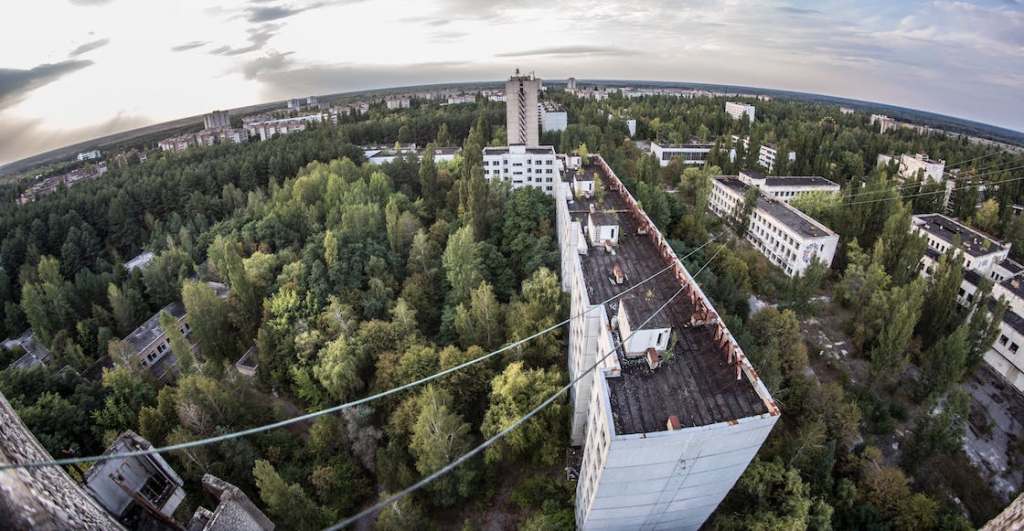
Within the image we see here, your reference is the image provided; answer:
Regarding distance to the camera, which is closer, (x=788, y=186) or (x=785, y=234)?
(x=785, y=234)

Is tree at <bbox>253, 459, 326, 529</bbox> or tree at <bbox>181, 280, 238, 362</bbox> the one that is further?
tree at <bbox>181, 280, 238, 362</bbox>

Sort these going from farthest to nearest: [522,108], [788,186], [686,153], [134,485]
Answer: [686,153] < [522,108] < [788,186] < [134,485]

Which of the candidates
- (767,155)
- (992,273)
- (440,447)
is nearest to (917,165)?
(767,155)

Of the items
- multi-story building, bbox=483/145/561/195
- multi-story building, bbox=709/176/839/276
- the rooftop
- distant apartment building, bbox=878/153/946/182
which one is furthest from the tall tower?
distant apartment building, bbox=878/153/946/182

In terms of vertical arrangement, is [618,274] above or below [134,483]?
above

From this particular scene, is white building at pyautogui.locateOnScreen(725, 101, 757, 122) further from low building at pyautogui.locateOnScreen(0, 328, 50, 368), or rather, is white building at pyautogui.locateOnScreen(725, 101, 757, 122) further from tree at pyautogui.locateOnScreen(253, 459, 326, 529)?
low building at pyautogui.locateOnScreen(0, 328, 50, 368)

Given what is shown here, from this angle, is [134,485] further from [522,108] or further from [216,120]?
[216,120]
